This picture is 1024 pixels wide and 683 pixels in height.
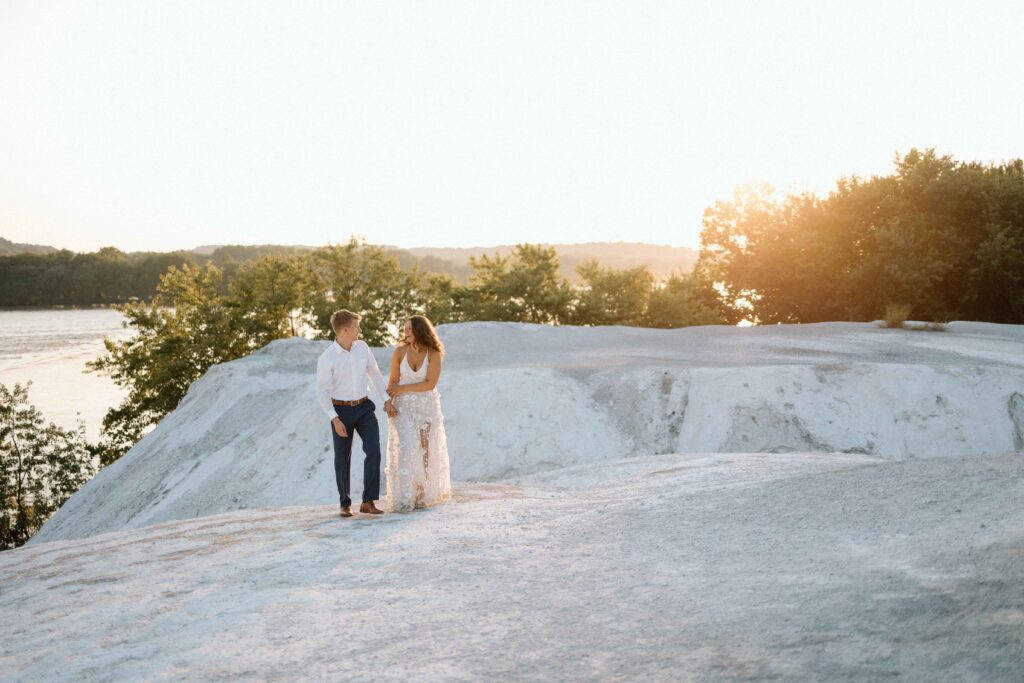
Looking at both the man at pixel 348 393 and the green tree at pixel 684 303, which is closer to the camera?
the man at pixel 348 393

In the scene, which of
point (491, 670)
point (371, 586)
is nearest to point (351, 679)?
point (491, 670)

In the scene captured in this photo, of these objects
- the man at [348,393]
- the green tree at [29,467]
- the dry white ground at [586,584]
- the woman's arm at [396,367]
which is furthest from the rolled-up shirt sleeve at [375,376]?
the green tree at [29,467]

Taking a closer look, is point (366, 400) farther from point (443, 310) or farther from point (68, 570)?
point (443, 310)

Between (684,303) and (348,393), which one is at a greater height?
(684,303)

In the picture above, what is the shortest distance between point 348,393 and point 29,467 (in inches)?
1673

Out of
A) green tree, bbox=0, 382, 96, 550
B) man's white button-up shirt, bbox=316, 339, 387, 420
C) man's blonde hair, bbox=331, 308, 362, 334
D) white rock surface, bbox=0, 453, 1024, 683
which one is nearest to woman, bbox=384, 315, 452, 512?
man's white button-up shirt, bbox=316, 339, 387, 420

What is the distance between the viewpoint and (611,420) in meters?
19.6

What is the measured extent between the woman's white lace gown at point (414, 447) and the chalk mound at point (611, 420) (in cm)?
680

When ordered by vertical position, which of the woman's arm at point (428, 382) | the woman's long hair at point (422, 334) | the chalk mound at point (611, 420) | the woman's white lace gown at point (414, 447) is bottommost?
the chalk mound at point (611, 420)

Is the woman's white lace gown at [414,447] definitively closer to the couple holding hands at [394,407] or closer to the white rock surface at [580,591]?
the couple holding hands at [394,407]

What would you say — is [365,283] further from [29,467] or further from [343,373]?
[343,373]

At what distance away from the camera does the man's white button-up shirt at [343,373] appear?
8953mm

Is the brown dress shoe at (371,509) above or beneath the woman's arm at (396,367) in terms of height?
beneath

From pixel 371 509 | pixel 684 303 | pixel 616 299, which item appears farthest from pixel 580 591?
pixel 616 299
